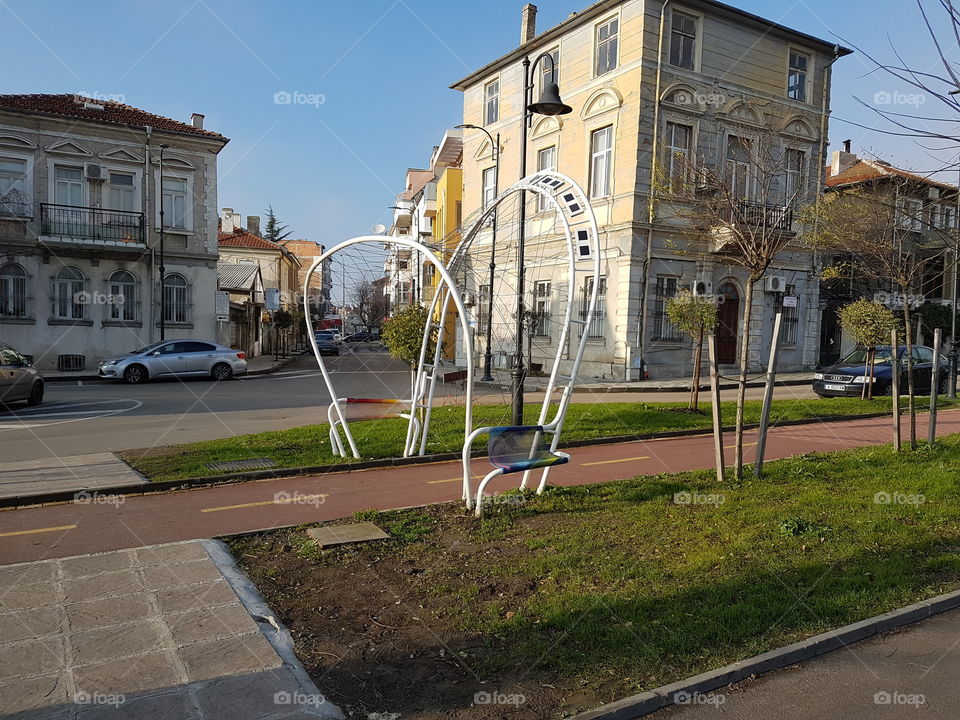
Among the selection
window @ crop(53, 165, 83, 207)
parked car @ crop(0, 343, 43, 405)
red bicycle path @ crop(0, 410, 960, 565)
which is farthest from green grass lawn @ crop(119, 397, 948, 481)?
window @ crop(53, 165, 83, 207)

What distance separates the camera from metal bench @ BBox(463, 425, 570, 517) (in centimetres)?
662

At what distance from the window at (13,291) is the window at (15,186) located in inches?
84.5

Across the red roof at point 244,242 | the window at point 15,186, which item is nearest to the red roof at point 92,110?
the window at point 15,186

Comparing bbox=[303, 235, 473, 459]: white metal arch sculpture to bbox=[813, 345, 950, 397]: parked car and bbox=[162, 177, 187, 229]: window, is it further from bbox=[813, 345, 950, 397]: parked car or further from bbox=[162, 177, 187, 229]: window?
bbox=[162, 177, 187, 229]: window

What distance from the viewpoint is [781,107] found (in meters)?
25.0

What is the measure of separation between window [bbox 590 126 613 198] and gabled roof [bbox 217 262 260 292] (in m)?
21.0

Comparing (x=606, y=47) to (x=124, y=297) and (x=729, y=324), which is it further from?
(x=124, y=297)

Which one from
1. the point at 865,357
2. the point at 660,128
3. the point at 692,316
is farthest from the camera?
the point at 660,128

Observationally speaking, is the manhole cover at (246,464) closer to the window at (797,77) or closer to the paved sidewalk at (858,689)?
the paved sidewalk at (858,689)

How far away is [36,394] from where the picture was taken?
16.1 m

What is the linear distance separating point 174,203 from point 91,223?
3.29m

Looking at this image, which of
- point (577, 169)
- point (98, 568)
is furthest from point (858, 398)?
point (98, 568)

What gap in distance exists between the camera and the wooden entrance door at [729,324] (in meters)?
25.3

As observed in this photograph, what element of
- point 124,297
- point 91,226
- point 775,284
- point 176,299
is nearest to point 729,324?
point 775,284
